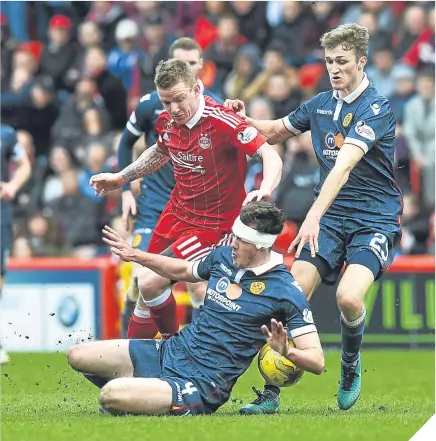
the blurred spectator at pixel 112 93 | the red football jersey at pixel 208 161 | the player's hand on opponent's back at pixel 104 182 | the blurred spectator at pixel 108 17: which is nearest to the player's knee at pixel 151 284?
the red football jersey at pixel 208 161

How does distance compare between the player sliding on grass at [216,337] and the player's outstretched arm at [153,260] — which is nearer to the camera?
the player sliding on grass at [216,337]

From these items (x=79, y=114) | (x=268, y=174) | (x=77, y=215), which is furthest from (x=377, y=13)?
(x=268, y=174)

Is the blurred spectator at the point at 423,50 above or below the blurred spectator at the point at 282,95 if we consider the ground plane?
above

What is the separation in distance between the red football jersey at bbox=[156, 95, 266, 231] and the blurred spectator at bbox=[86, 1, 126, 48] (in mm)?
10596

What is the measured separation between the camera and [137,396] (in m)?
7.91

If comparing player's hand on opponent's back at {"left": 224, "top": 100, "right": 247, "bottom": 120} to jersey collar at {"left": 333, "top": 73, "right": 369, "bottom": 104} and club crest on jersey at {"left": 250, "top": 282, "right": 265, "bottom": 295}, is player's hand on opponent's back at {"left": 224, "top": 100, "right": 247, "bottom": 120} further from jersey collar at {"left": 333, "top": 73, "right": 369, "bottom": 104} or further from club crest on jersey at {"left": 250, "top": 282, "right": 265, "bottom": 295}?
club crest on jersey at {"left": 250, "top": 282, "right": 265, "bottom": 295}

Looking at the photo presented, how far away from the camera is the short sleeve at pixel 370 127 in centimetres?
864

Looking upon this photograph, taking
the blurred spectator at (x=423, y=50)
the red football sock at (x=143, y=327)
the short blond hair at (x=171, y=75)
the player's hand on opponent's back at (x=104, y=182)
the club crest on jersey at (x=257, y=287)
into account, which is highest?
the blurred spectator at (x=423, y=50)

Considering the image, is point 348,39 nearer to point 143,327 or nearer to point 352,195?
point 352,195

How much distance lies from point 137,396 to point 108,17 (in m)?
13.0

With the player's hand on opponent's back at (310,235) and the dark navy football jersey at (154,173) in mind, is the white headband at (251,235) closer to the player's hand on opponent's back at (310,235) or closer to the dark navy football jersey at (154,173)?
the player's hand on opponent's back at (310,235)

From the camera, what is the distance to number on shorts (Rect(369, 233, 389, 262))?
8.85 m

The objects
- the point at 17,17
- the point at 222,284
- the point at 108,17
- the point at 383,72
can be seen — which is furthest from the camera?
the point at 17,17

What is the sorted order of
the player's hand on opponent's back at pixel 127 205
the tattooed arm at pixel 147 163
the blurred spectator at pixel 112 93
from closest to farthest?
the tattooed arm at pixel 147 163 → the player's hand on opponent's back at pixel 127 205 → the blurred spectator at pixel 112 93
